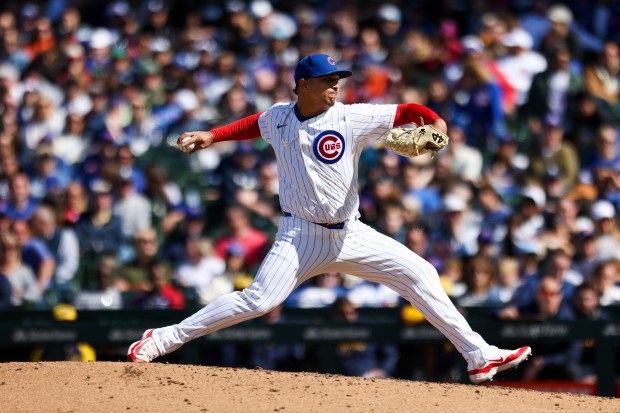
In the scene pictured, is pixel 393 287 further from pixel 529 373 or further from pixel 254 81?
pixel 254 81

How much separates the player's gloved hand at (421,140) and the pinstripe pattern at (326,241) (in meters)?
0.21

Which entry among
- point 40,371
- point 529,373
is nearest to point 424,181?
point 529,373

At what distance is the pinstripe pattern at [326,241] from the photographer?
6293mm

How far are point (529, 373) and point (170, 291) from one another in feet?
8.79

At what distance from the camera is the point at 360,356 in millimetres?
8703

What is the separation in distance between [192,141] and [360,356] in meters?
2.87

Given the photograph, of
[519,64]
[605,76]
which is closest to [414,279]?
[519,64]

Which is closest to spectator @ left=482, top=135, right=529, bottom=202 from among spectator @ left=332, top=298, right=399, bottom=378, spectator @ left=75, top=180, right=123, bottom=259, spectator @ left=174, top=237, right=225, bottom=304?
spectator @ left=332, top=298, right=399, bottom=378

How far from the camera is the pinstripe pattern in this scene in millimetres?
6293

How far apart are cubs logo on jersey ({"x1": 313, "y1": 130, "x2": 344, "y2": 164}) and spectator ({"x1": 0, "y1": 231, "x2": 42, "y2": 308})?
3932 mm

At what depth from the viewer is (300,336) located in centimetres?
842

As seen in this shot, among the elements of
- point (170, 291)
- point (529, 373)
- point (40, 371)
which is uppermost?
point (40, 371)

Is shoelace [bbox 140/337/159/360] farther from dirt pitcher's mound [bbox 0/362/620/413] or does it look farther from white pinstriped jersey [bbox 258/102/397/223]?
white pinstriped jersey [bbox 258/102/397/223]

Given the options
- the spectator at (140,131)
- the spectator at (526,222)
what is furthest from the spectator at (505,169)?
the spectator at (140,131)
